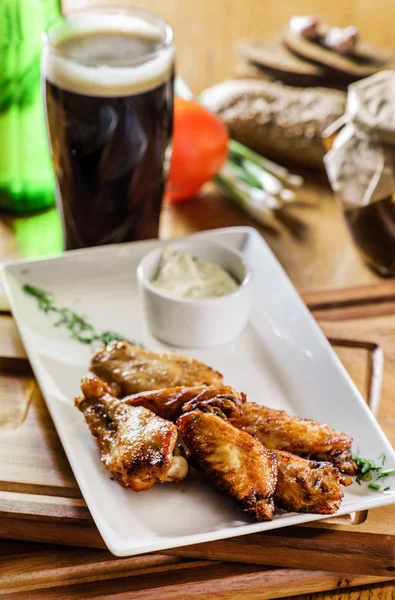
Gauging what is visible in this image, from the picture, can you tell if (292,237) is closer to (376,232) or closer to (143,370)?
(376,232)

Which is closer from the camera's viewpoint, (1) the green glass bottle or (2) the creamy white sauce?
(2) the creamy white sauce

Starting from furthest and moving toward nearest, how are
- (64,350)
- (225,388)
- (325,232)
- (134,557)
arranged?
(325,232) → (64,350) → (225,388) → (134,557)

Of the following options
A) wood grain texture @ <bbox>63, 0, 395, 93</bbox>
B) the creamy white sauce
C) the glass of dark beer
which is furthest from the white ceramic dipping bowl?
wood grain texture @ <bbox>63, 0, 395, 93</bbox>

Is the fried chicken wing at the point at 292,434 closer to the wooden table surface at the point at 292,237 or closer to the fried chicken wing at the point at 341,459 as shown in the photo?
the fried chicken wing at the point at 341,459

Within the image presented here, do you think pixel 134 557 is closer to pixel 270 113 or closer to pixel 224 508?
pixel 224 508

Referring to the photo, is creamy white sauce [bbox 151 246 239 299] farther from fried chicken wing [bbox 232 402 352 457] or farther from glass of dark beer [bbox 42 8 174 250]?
fried chicken wing [bbox 232 402 352 457]

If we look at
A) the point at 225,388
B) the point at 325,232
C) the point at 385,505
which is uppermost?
the point at 225,388

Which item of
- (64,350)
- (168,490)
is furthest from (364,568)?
(64,350)
